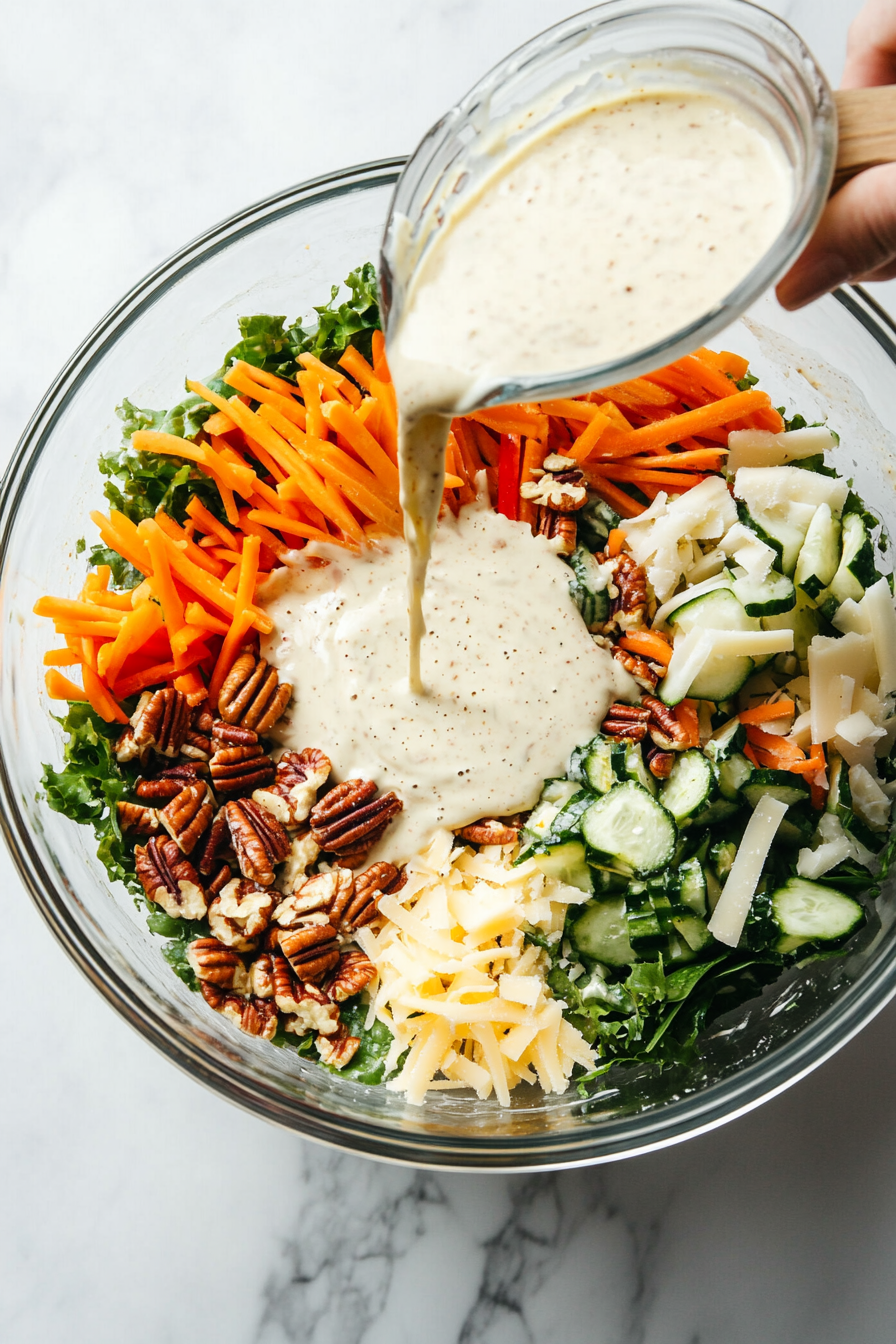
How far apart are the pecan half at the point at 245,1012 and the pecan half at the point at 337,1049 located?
0.32 ft

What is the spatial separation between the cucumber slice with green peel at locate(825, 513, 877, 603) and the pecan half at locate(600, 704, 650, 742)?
453 millimetres

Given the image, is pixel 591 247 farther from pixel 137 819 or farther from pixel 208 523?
pixel 137 819

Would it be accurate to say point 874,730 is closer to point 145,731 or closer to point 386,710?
point 386,710

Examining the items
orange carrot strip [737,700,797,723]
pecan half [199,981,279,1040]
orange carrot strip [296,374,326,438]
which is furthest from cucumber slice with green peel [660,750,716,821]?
orange carrot strip [296,374,326,438]

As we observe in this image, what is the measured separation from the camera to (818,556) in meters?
2.11

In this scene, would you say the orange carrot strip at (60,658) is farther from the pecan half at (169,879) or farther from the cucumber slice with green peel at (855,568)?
the cucumber slice with green peel at (855,568)

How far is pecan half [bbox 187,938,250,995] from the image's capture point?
1977mm

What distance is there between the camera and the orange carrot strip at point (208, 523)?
214 cm

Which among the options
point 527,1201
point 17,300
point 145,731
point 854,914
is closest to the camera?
point 854,914

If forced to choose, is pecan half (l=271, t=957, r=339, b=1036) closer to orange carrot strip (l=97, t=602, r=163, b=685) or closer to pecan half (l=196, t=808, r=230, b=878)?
pecan half (l=196, t=808, r=230, b=878)

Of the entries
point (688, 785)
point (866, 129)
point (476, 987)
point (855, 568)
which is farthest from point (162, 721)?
point (866, 129)

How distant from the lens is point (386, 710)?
214 centimetres

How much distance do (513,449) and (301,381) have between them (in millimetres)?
457

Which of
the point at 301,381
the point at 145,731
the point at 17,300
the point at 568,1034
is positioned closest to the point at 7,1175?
the point at 145,731
